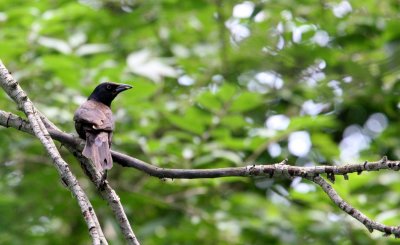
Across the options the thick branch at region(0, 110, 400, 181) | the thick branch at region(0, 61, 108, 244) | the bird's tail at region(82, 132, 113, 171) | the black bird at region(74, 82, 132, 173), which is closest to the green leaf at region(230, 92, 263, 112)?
the black bird at region(74, 82, 132, 173)

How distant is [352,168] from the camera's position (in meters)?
2.34

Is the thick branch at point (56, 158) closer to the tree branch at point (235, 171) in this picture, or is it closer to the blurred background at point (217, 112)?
the tree branch at point (235, 171)

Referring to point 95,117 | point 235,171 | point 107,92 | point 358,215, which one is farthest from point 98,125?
point 358,215

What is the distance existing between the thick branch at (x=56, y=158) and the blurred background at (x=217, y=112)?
8.13ft

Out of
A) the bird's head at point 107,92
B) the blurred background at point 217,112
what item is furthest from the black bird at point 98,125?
the blurred background at point 217,112

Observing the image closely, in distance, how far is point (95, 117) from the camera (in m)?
3.78

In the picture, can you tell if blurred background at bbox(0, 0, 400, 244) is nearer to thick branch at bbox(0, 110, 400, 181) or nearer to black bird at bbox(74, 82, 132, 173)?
black bird at bbox(74, 82, 132, 173)

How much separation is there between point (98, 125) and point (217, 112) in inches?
75.1

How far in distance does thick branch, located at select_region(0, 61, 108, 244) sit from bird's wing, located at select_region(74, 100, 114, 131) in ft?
3.04

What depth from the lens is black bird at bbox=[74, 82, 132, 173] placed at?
2.86m

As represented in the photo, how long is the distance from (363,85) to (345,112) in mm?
1092

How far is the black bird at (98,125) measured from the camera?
2861 mm

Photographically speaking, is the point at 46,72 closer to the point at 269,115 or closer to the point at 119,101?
the point at 119,101

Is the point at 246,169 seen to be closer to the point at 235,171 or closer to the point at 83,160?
the point at 235,171
